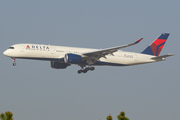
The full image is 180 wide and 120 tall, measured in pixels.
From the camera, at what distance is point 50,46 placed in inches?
1837

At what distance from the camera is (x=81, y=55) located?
4722 cm

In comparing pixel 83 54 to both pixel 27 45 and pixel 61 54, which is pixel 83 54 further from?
pixel 27 45

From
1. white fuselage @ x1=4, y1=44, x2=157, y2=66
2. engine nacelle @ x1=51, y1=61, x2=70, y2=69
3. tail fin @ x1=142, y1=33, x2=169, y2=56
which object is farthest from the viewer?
tail fin @ x1=142, y1=33, x2=169, y2=56

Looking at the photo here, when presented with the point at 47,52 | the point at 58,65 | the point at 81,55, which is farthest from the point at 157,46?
the point at 47,52

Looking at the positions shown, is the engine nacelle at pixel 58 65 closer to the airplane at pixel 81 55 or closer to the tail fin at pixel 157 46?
the airplane at pixel 81 55

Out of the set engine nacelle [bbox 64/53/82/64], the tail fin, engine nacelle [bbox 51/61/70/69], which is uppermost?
the tail fin

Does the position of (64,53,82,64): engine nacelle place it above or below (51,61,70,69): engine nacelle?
below

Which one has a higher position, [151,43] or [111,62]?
[151,43]

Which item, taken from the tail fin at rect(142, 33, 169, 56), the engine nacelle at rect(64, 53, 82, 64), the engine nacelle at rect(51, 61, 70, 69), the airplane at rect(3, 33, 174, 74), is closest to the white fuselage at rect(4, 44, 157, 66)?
the airplane at rect(3, 33, 174, 74)

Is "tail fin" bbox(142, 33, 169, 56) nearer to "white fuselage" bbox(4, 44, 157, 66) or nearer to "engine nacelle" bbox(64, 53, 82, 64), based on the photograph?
"white fuselage" bbox(4, 44, 157, 66)

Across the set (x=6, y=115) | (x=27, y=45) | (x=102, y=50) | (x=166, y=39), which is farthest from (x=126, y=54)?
(x=6, y=115)

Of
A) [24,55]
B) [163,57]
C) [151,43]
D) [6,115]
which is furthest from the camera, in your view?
[151,43]

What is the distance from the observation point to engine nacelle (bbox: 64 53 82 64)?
45250 millimetres

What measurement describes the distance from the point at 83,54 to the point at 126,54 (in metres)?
8.20
